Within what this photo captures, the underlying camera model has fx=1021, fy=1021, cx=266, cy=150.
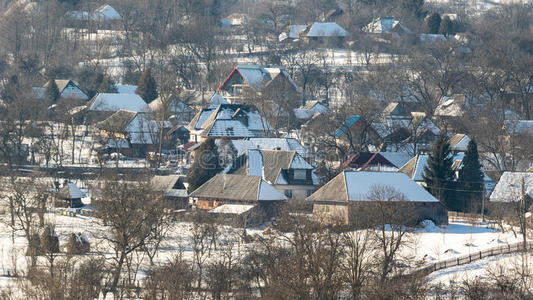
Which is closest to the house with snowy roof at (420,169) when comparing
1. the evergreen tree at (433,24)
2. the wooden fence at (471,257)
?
the wooden fence at (471,257)

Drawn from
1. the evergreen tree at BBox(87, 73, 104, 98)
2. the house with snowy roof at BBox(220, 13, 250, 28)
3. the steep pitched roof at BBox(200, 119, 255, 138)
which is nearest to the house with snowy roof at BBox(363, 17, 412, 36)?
the house with snowy roof at BBox(220, 13, 250, 28)

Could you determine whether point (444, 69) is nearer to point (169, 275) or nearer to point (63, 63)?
point (63, 63)

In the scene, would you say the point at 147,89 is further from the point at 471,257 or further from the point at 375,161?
the point at 471,257

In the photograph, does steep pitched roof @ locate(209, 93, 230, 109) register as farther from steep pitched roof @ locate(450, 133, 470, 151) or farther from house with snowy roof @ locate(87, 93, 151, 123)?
steep pitched roof @ locate(450, 133, 470, 151)

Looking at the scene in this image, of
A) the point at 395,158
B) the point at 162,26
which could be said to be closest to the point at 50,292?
the point at 395,158

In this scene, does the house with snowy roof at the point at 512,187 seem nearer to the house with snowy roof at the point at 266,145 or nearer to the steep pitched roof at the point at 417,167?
the steep pitched roof at the point at 417,167
